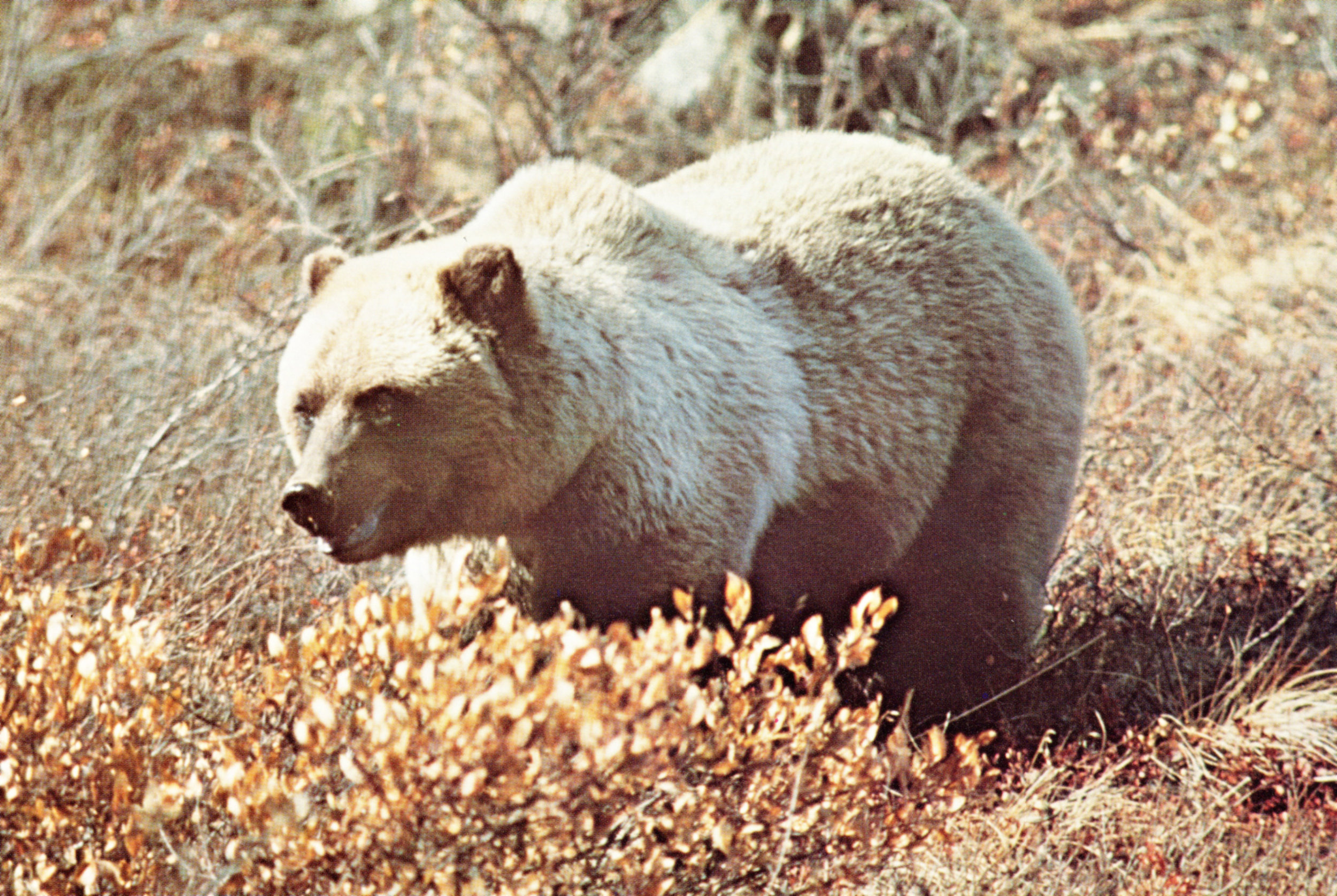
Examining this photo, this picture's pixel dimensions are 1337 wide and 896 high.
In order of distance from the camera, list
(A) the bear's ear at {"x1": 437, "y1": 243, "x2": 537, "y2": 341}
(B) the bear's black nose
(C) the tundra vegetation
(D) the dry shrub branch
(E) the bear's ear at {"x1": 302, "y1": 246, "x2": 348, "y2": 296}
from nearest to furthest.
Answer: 1. (D) the dry shrub branch
2. (C) the tundra vegetation
3. (B) the bear's black nose
4. (A) the bear's ear at {"x1": 437, "y1": 243, "x2": 537, "y2": 341}
5. (E) the bear's ear at {"x1": 302, "y1": 246, "x2": 348, "y2": 296}

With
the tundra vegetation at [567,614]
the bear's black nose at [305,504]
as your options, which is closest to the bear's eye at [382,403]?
the bear's black nose at [305,504]

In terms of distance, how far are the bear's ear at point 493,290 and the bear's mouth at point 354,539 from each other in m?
0.55

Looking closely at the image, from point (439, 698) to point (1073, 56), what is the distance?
358 inches

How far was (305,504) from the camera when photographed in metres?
3.38

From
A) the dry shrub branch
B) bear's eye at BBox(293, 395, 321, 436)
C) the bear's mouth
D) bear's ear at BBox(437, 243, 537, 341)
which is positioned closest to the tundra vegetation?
the dry shrub branch

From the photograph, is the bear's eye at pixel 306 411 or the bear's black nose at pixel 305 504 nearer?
the bear's black nose at pixel 305 504

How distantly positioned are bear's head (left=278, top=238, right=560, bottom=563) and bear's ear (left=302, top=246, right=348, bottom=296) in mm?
304

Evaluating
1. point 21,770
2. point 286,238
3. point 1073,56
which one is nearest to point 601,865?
point 21,770

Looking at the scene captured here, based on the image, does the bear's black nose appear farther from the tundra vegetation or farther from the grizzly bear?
the tundra vegetation

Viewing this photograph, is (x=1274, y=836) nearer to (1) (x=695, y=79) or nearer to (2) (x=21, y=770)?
(2) (x=21, y=770)

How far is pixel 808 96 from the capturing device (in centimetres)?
928

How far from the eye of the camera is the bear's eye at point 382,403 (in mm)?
3555

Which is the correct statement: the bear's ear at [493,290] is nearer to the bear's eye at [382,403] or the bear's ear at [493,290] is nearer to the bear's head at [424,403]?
the bear's head at [424,403]

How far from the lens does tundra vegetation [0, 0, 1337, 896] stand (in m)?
2.72
